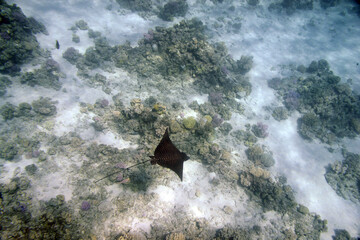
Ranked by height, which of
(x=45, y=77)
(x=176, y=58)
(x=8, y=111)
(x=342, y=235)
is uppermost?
(x=176, y=58)

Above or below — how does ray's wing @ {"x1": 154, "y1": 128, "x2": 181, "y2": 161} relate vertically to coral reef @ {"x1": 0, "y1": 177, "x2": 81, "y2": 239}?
above

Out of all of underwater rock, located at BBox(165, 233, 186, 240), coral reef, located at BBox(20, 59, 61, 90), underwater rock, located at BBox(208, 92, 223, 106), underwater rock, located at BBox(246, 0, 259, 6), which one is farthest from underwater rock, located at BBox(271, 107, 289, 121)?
underwater rock, located at BBox(246, 0, 259, 6)

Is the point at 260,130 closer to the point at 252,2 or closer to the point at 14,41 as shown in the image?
the point at 14,41

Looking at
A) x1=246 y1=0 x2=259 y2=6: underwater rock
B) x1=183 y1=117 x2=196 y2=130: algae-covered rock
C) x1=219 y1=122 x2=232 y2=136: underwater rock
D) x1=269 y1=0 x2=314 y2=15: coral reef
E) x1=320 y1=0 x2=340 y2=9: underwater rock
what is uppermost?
x1=320 y1=0 x2=340 y2=9: underwater rock

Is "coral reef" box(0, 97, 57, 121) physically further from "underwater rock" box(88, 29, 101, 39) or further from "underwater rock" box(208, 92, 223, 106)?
"underwater rock" box(208, 92, 223, 106)

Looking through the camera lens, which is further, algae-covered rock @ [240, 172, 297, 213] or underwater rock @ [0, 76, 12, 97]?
underwater rock @ [0, 76, 12, 97]

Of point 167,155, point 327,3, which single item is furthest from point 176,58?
point 327,3

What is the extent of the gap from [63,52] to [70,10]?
17.5ft

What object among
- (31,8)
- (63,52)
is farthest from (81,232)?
(31,8)

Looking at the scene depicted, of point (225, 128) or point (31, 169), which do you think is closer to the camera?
point (31, 169)

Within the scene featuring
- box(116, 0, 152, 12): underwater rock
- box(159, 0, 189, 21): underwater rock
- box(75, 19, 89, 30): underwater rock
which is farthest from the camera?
box(116, 0, 152, 12): underwater rock

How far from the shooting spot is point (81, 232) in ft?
15.6

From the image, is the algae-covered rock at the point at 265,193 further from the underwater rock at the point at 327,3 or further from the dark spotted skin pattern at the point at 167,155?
the underwater rock at the point at 327,3

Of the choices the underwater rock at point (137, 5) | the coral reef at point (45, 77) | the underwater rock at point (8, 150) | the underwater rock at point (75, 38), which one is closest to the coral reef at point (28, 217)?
the underwater rock at point (8, 150)
